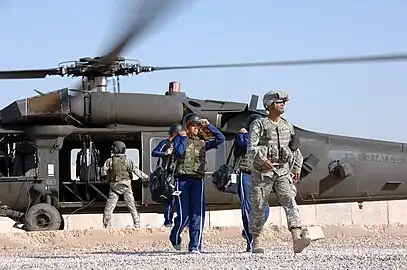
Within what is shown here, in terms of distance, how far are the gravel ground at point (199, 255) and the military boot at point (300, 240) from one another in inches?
3.4

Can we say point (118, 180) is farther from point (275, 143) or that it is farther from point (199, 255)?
point (275, 143)

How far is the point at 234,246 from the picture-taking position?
11719 mm

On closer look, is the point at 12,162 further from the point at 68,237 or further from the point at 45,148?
the point at 68,237

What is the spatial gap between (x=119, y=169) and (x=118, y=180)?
189mm

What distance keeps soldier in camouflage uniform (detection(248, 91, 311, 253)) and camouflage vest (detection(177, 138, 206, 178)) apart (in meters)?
1.14

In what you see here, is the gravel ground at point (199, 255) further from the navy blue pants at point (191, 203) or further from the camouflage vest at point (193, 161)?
the camouflage vest at point (193, 161)

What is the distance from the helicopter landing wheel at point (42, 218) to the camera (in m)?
15.2

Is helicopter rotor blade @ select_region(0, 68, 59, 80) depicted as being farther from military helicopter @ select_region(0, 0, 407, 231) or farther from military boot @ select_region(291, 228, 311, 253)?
military boot @ select_region(291, 228, 311, 253)

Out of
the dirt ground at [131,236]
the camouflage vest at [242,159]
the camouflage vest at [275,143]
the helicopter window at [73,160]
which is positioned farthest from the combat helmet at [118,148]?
the camouflage vest at [275,143]

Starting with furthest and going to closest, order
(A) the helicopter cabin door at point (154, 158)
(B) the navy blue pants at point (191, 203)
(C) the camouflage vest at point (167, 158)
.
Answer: (A) the helicopter cabin door at point (154, 158) < (C) the camouflage vest at point (167, 158) < (B) the navy blue pants at point (191, 203)

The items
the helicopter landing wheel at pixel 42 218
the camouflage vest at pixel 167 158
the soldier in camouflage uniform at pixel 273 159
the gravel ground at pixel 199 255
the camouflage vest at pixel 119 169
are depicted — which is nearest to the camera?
the gravel ground at pixel 199 255

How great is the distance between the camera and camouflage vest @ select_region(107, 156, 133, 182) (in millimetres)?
14820

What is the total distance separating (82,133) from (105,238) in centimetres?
267

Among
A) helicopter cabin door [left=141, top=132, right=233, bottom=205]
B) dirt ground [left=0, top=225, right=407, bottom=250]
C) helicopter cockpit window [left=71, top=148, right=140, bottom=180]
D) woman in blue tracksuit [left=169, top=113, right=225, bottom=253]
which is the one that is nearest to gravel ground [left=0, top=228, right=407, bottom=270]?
dirt ground [left=0, top=225, right=407, bottom=250]
